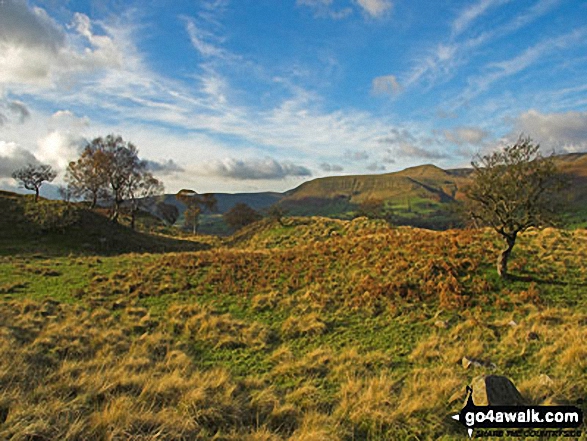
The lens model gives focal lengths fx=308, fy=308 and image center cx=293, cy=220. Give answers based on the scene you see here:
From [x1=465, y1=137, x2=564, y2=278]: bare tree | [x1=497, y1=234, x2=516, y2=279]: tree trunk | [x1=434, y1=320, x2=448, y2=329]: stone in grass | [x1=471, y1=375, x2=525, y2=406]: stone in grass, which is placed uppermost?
[x1=465, y1=137, x2=564, y2=278]: bare tree

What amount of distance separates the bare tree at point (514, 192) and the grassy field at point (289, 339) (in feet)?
10.7

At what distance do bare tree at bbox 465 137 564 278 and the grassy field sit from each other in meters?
3.25

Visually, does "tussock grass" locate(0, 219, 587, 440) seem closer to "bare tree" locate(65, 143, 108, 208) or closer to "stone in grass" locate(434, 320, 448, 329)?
"stone in grass" locate(434, 320, 448, 329)

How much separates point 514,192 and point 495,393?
560 inches

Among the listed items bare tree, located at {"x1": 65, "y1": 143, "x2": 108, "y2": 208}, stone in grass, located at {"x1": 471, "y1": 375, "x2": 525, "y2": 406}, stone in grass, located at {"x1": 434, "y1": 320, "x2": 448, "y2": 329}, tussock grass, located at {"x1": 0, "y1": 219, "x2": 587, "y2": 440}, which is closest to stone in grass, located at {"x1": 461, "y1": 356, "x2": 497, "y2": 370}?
tussock grass, located at {"x1": 0, "y1": 219, "x2": 587, "y2": 440}

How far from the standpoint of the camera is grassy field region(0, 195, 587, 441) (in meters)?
6.35

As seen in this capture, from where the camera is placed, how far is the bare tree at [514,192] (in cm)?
1655

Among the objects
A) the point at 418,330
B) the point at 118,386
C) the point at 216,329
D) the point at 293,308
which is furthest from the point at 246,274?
the point at 118,386

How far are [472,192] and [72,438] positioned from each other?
20041 mm

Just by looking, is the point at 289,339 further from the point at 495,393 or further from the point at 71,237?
the point at 71,237

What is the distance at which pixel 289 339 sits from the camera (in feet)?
41.3

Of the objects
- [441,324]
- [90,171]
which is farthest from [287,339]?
[90,171]

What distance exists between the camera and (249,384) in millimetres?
8477

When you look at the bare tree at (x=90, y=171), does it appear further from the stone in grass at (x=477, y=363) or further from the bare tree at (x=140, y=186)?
the stone in grass at (x=477, y=363)
